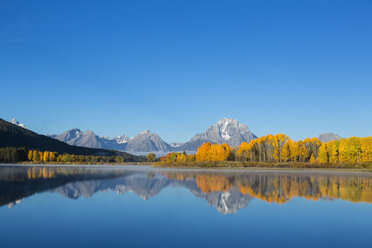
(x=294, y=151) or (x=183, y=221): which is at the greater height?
(x=294, y=151)

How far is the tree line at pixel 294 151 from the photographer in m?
99.9

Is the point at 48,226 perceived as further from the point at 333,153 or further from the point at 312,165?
the point at 333,153

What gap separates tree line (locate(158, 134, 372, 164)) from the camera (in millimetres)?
99938

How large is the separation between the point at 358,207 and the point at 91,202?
18.5 metres

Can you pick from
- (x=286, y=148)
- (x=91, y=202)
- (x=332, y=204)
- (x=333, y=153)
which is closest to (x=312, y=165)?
(x=333, y=153)

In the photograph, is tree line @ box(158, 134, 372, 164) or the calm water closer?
the calm water

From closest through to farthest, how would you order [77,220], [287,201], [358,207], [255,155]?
[77,220] < [358,207] < [287,201] < [255,155]

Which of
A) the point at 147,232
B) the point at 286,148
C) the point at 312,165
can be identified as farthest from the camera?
the point at 286,148

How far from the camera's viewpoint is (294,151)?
390ft

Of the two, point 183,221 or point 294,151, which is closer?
point 183,221

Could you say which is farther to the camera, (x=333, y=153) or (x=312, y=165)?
(x=333, y=153)

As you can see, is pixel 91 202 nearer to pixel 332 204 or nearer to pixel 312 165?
pixel 332 204

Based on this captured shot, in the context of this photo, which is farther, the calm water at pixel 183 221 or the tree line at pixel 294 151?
the tree line at pixel 294 151

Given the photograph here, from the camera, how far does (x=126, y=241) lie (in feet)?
42.0
